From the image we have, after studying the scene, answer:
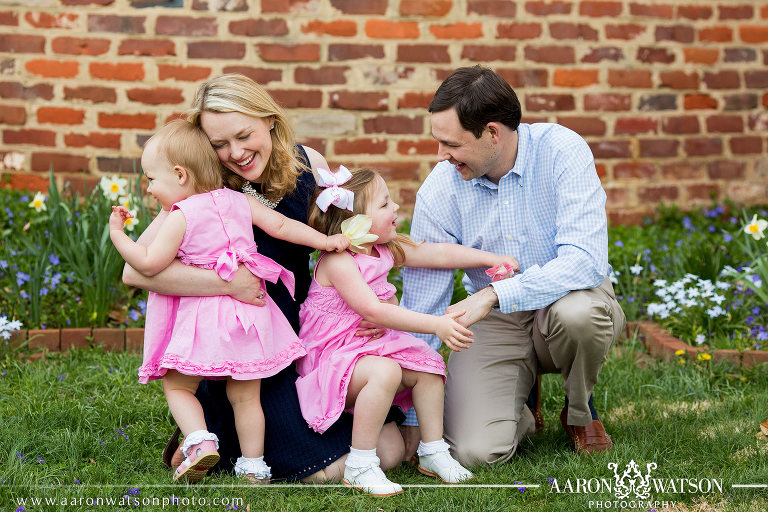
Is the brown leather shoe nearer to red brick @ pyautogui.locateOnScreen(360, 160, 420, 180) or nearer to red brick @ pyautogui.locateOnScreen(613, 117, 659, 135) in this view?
red brick @ pyautogui.locateOnScreen(360, 160, 420, 180)

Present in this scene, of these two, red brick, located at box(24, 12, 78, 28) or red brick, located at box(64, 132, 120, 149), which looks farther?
red brick, located at box(64, 132, 120, 149)

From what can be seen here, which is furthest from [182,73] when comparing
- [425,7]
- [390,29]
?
[425,7]

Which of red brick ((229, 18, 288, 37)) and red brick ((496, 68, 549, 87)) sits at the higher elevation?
red brick ((229, 18, 288, 37))

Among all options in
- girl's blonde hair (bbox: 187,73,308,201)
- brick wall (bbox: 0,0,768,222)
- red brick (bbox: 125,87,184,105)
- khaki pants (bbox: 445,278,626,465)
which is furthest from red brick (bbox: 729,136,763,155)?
girl's blonde hair (bbox: 187,73,308,201)

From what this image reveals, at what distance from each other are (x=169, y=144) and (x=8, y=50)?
9.66ft

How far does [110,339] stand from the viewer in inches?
165

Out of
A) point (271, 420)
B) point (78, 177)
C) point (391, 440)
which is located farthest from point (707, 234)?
point (78, 177)

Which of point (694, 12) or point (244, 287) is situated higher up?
point (694, 12)

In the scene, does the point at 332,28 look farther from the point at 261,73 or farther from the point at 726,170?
the point at 726,170

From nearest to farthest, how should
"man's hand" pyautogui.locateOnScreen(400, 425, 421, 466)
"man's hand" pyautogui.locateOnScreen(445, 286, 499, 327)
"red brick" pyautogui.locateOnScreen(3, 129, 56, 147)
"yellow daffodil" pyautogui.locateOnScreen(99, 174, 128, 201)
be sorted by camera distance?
"man's hand" pyautogui.locateOnScreen(445, 286, 499, 327)
"man's hand" pyautogui.locateOnScreen(400, 425, 421, 466)
"yellow daffodil" pyautogui.locateOnScreen(99, 174, 128, 201)
"red brick" pyautogui.locateOnScreen(3, 129, 56, 147)

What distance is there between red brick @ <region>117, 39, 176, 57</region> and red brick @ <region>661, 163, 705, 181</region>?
130 inches

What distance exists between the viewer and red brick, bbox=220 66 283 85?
17.4 feet

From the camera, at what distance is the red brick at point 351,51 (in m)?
5.35

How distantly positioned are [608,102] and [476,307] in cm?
304
